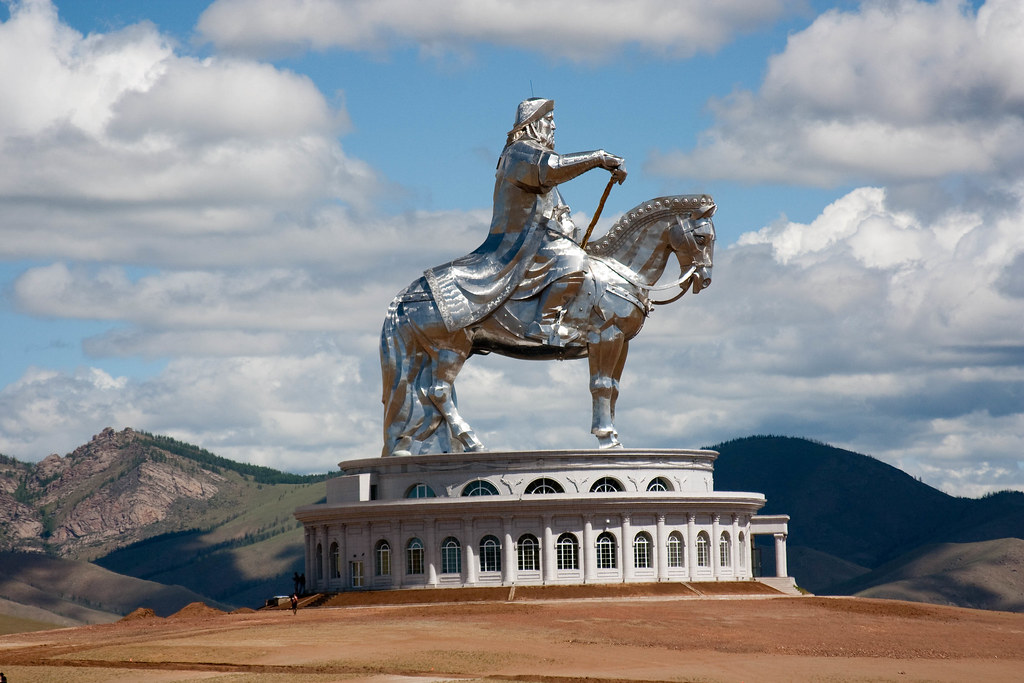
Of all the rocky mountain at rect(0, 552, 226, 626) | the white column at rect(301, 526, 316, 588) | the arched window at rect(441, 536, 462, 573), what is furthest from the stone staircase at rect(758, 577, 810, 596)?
the rocky mountain at rect(0, 552, 226, 626)

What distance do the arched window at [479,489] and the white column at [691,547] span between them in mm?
8419

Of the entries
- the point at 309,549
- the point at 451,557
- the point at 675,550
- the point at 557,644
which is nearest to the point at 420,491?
the point at 451,557

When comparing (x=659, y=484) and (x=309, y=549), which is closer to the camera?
(x=659, y=484)

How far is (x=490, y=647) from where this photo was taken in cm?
5688

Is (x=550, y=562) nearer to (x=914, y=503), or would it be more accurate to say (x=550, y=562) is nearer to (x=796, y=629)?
(x=796, y=629)

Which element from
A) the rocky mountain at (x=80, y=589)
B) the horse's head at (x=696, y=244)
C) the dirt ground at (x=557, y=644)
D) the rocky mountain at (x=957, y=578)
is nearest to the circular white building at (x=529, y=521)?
the dirt ground at (x=557, y=644)

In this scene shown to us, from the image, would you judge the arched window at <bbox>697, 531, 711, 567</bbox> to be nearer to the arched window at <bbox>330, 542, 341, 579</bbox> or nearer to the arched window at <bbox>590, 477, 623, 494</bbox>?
the arched window at <bbox>590, 477, 623, 494</bbox>

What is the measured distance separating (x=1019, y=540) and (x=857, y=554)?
92.7 ft

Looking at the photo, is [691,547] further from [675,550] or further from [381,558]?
[381,558]

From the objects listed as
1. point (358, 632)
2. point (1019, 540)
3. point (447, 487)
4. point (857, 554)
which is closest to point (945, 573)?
point (1019, 540)

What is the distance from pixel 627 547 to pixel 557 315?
10.4 m

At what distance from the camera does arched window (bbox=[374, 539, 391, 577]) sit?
7453cm

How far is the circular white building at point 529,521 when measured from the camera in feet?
238

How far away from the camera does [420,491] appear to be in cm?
7456
